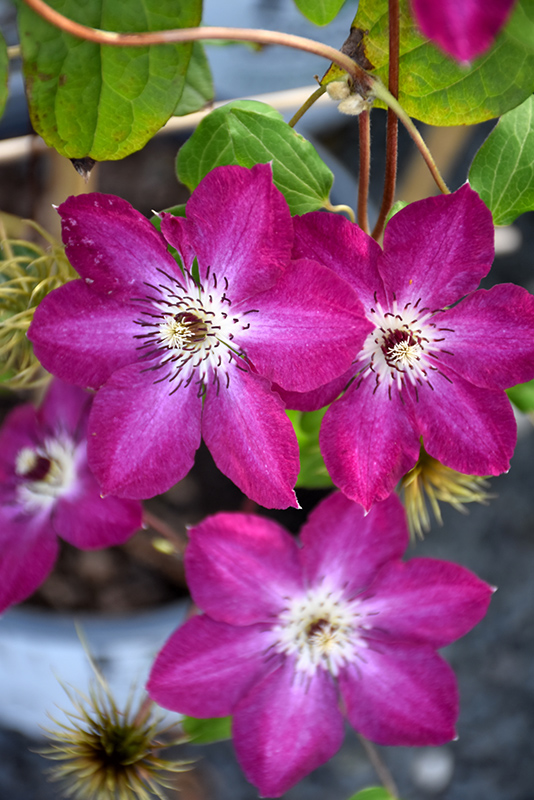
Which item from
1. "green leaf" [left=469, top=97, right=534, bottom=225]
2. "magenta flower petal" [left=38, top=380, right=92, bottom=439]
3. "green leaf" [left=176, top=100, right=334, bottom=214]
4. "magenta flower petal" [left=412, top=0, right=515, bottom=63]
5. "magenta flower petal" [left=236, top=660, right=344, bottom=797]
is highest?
"magenta flower petal" [left=38, top=380, right=92, bottom=439]

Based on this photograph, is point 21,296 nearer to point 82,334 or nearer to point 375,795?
point 82,334

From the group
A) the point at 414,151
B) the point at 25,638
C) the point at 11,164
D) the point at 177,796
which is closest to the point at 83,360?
the point at 25,638

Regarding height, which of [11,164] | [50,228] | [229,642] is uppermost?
[11,164]

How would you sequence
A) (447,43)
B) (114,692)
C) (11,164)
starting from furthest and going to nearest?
(11,164) < (114,692) < (447,43)

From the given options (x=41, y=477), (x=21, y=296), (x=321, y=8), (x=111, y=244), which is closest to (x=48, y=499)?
(x=41, y=477)

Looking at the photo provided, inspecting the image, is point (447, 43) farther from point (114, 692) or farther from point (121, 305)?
point (114, 692)

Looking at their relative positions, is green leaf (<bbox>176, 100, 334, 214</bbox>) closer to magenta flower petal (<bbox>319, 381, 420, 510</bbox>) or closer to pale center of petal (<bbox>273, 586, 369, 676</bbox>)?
magenta flower petal (<bbox>319, 381, 420, 510</bbox>)

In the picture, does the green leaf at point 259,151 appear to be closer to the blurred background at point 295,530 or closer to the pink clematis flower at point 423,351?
the pink clematis flower at point 423,351

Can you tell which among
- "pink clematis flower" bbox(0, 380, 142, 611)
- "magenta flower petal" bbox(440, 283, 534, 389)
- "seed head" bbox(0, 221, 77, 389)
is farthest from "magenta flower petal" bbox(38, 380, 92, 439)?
"magenta flower petal" bbox(440, 283, 534, 389)
